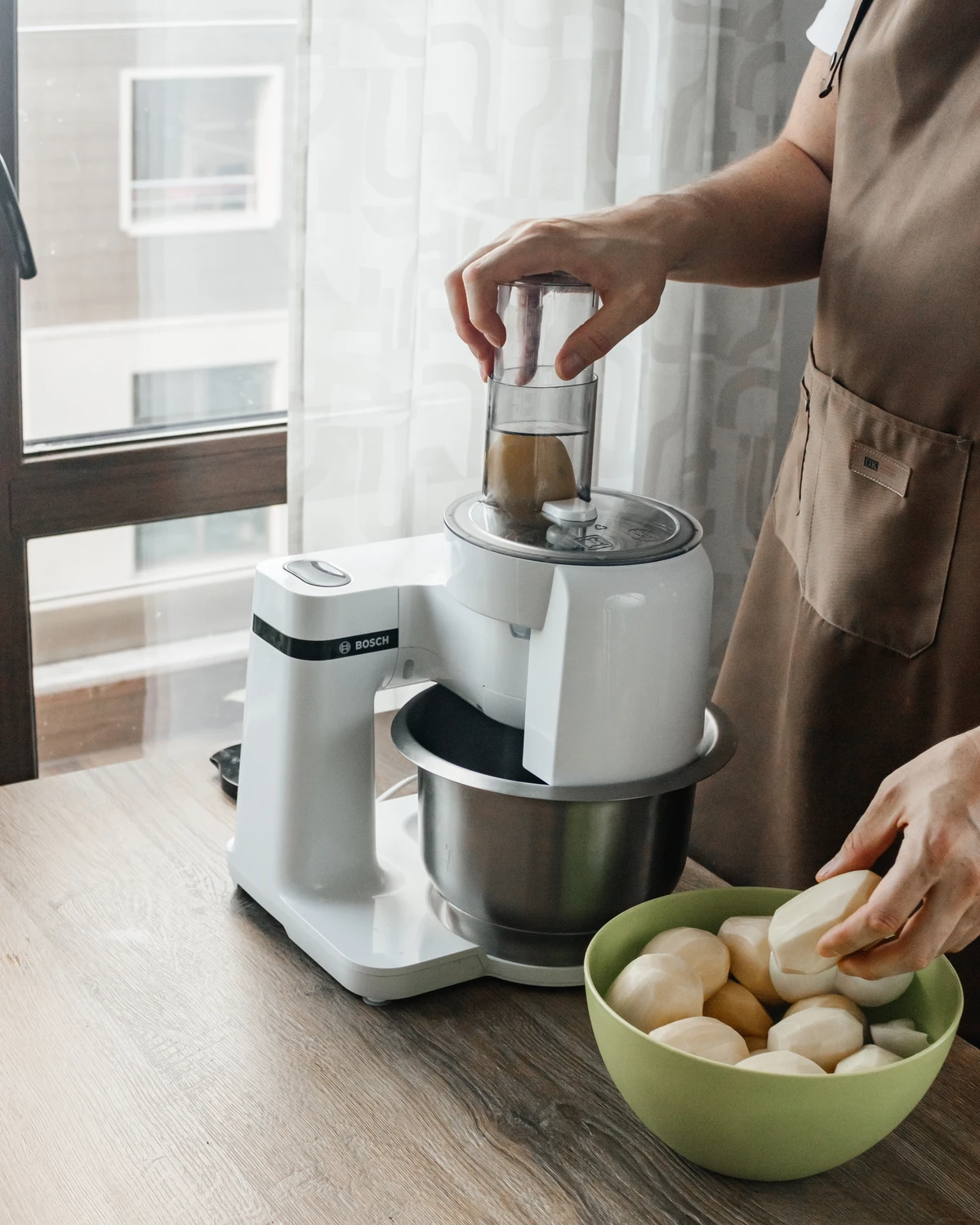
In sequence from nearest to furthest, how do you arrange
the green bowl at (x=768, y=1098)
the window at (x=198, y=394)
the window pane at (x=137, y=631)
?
the green bowl at (x=768, y=1098), the window at (x=198, y=394), the window pane at (x=137, y=631)

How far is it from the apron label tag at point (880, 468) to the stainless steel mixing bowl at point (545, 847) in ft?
0.77

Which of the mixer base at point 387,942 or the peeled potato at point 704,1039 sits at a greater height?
the peeled potato at point 704,1039

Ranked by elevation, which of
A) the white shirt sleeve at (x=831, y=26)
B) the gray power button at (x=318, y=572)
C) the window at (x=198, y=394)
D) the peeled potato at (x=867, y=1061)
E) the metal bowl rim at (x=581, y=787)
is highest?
the white shirt sleeve at (x=831, y=26)

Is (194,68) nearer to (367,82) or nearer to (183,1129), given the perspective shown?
(367,82)

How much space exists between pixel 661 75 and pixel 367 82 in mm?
431

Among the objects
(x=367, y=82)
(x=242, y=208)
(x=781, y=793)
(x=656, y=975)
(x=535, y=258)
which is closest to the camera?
(x=656, y=975)

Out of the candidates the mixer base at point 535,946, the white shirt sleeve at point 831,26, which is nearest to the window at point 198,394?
the white shirt sleeve at point 831,26

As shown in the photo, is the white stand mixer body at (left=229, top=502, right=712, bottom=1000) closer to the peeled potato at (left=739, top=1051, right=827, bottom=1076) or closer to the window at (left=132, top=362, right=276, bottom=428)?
the peeled potato at (left=739, top=1051, right=827, bottom=1076)

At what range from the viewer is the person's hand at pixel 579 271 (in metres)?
0.91

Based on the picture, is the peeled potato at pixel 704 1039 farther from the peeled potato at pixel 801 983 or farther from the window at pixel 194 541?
the window at pixel 194 541

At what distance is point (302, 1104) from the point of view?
812mm

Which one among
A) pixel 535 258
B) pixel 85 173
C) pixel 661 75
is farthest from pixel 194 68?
pixel 535 258

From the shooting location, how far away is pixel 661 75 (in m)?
1.65

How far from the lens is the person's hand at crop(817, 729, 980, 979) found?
2.27 ft
